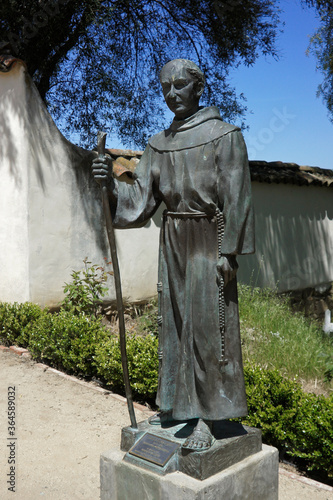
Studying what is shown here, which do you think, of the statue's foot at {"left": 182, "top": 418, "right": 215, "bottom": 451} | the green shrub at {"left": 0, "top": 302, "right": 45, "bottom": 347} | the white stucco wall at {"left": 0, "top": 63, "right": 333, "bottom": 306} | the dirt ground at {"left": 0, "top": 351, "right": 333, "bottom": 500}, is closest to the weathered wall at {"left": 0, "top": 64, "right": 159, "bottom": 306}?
the white stucco wall at {"left": 0, "top": 63, "right": 333, "bottom": 306}

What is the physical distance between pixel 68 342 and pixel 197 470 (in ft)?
10.5

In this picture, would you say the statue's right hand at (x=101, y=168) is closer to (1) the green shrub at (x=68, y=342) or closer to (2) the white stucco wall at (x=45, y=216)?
(1) the green shrub at (x=68, y=342)

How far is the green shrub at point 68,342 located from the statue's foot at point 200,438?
8.95 ft

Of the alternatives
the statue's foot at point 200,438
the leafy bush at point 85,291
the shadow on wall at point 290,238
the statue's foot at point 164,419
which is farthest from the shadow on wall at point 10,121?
the statue's foot at point 200,438

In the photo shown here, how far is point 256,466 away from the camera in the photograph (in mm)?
2799

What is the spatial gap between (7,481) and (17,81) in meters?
5.22

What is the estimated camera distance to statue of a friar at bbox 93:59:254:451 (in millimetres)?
2631

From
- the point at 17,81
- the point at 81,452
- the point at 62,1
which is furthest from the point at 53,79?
the point at 81,452

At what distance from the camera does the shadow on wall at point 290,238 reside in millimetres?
9125

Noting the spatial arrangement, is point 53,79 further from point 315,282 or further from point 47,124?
point 315,282

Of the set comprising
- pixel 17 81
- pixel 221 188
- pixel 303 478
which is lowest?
pixel 303 478

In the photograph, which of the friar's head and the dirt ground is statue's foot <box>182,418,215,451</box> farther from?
the friar's head

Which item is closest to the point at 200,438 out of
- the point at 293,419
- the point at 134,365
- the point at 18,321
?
the point at 293,419

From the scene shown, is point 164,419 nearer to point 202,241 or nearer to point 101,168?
point 202,241
